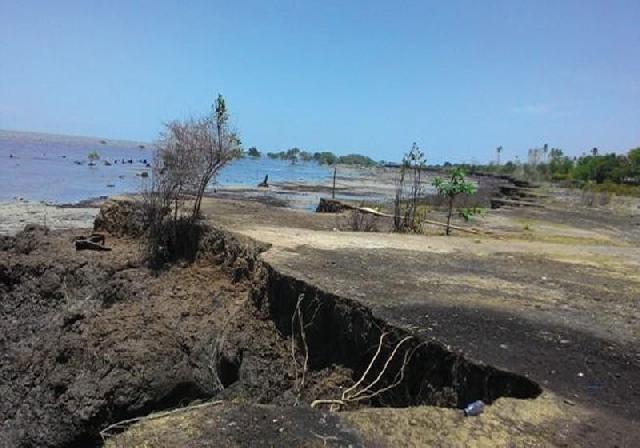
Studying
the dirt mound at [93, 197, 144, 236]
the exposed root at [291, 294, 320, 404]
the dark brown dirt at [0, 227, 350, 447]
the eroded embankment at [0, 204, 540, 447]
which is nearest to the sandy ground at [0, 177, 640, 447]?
the eroded embankment at [0, 204, 540, 447]

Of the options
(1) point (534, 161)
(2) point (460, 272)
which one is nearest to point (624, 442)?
(2) point (460, 272)

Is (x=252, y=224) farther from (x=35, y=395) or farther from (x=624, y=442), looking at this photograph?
(x=624, y=442)

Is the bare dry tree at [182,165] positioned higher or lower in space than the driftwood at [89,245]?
higher

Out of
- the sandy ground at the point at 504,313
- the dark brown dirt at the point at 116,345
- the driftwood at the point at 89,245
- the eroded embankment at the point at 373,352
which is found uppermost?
the sandy ground at the point at 504,313

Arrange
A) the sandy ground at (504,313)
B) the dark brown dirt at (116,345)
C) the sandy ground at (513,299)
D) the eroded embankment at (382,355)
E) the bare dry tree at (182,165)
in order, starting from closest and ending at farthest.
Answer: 1. the sandy ground at (504,313)
2. the sandy ground at (513,299)
3. the eroded embankment at (382,355)
4. the dark brown dirt at (116,345)
5. the bare dry tree at (182,165)

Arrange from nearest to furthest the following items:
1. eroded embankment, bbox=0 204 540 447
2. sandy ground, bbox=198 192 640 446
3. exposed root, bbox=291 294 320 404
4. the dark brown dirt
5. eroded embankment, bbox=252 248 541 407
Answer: sandy ground, bbox=198 192 640 446
eroded embankment, bbox=252 248 541 407
eroded embankment, bbox=0 204 540 447
the dark brown dirt
exposed root, bbox=291 294 320 404

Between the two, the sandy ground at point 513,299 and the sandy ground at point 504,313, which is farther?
the sandy ground at point 513,299

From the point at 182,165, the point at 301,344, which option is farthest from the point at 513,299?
the point at 182,165

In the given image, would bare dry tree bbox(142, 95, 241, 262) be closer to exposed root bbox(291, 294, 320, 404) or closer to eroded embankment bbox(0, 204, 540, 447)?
eroded embankment bbox(0, 204, 540, 447)

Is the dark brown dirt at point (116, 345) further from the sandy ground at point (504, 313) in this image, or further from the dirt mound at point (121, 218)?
the dirt mound at point (121, 218)

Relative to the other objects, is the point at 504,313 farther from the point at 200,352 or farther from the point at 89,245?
the point at 89,245

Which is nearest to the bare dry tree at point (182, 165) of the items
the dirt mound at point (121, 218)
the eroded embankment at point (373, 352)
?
the dirt mound at point (121, 218)

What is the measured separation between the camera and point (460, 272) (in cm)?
970

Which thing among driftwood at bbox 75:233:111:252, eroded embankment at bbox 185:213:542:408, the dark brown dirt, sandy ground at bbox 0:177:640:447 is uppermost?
sandy ground at bbox 0:177:640:447
